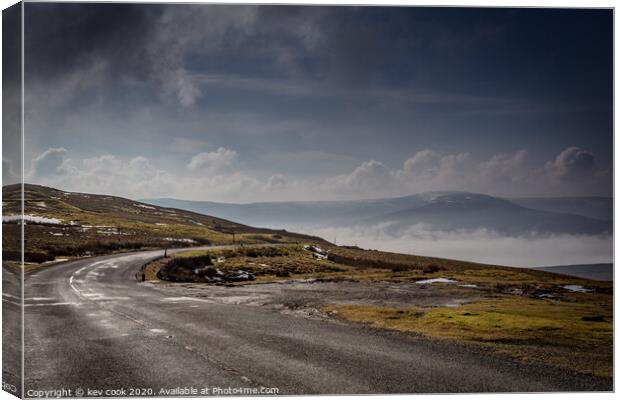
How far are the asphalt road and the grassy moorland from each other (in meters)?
1.00

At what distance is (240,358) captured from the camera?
1355cm

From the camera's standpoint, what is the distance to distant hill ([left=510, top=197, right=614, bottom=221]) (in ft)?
52.5

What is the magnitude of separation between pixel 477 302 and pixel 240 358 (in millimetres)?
9532

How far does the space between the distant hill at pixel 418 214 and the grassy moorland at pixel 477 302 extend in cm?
151

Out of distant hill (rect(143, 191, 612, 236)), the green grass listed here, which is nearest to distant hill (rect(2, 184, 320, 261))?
distant hill (rect(143, 191, 612, 236))

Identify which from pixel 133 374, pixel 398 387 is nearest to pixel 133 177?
pixel 133 374

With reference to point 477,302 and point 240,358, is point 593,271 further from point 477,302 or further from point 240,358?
Result: point 240,358

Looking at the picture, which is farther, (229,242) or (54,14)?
(229,242)

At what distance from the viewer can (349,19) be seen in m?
15.6

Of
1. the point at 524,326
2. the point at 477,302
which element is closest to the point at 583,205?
the point at 524,326

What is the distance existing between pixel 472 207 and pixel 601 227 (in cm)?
433

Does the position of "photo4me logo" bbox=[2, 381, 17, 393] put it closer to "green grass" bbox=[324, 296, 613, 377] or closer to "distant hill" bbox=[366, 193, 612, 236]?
"green grass" bbox=[324, 296, 613, 377]

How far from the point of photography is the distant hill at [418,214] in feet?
53.6

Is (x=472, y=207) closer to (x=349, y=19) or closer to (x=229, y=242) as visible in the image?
(x=349, y=19)
